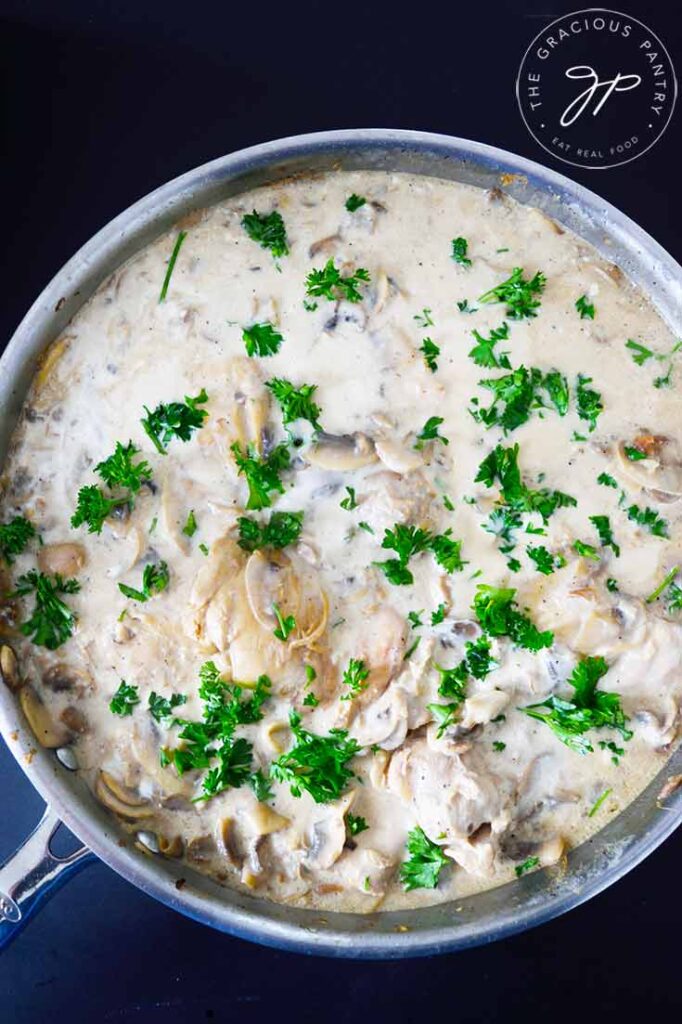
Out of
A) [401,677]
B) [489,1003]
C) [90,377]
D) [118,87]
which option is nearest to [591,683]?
[401,677]

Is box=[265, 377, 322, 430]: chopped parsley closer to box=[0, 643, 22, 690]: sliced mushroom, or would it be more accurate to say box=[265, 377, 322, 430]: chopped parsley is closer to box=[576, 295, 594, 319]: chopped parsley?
box=[576, 295, 594, 319]: chopped parsley

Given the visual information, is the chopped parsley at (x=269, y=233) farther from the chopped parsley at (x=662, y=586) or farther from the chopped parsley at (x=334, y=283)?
the chopped parsley at (x=662, y=586)

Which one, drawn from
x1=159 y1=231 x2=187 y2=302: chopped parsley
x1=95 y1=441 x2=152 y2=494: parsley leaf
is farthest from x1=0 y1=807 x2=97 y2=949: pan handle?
x1=159 y1=231 x2=187 y2=302: chopped parsley

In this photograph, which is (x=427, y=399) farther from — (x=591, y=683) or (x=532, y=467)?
(x=591, y=683)

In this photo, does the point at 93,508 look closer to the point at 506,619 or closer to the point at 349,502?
the point at 349,502

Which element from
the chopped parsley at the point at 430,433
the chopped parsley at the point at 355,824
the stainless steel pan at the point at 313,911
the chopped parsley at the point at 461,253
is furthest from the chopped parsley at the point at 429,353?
the chopped parsley at the point at 355,824
